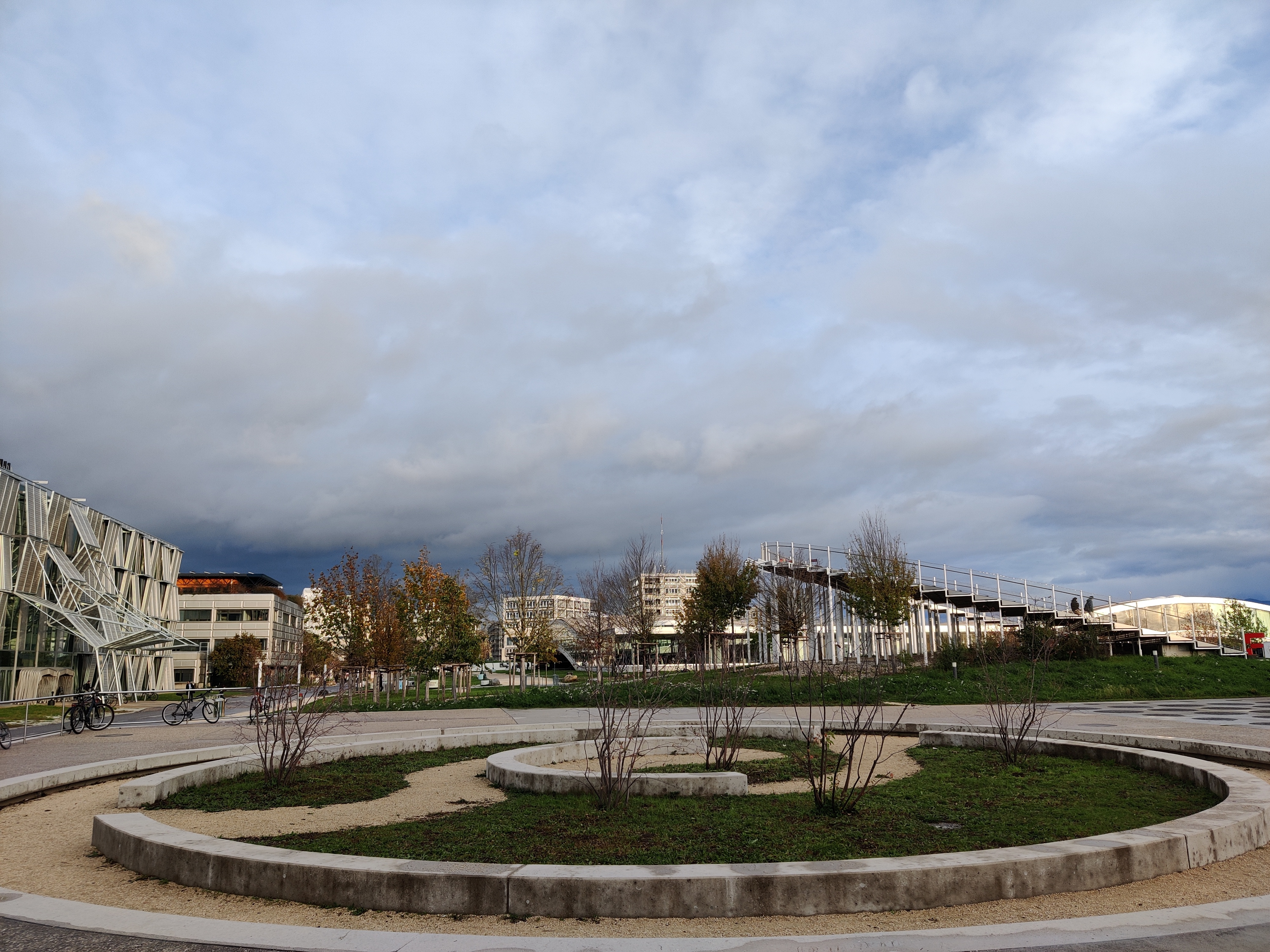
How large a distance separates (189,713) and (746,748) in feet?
57.6

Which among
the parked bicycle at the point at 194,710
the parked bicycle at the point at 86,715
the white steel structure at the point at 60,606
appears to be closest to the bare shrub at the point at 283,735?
the parked bicycle at the point at 86,715

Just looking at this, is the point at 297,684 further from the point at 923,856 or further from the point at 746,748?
the point at 923,856

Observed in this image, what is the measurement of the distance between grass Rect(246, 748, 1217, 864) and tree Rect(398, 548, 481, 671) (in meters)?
26.2

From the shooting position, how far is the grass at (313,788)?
8.91 metres

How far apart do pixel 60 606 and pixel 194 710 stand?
19519mm

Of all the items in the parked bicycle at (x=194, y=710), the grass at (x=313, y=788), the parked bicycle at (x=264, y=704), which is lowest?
the parked bicycle at (x=194, y=710)

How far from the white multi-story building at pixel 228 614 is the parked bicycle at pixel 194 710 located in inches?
2057

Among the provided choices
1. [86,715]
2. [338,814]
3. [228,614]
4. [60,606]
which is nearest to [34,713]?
[86,715]

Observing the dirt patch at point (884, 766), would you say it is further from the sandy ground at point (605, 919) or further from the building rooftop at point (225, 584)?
the building rooftop at point (225, 584)

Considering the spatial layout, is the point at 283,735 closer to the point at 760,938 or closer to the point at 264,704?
the point at 264,704

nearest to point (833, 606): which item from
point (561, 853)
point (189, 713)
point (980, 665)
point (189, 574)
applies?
point (980, 665)

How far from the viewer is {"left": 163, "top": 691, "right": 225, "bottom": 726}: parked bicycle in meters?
23.6

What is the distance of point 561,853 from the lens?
6293 millimetres

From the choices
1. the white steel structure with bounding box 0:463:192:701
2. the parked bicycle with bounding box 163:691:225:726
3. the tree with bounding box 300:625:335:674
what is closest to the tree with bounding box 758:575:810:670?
the parked bicycle with bounding box 163:691:225:726
